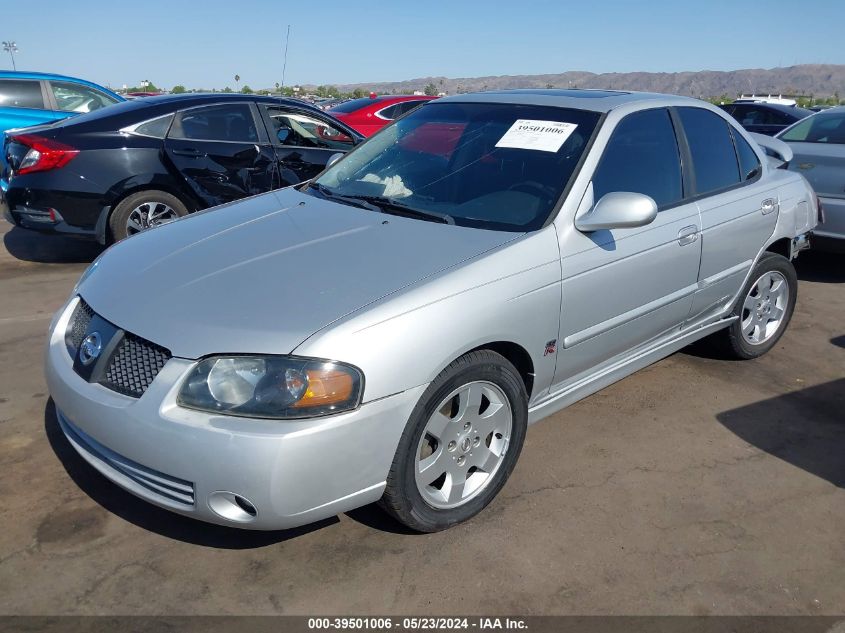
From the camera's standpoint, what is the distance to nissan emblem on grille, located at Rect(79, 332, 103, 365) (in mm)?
2645

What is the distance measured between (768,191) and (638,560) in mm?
2679

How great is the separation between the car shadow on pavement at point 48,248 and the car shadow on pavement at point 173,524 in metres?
4.04

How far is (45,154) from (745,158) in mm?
5241

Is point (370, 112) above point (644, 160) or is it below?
below

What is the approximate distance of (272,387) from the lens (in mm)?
2330

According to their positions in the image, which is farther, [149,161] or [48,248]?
[48,248]

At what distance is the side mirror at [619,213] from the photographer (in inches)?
119

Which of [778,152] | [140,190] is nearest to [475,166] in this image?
[778,152]

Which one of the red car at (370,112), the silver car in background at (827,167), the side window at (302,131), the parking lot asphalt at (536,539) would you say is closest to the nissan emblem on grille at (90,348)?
the parking lot asphalt at (536,539)

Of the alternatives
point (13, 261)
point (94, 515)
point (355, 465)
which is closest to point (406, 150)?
point (355, 465)

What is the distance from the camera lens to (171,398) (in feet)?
7.75

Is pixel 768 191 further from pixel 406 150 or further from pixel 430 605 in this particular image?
pixel 430 605

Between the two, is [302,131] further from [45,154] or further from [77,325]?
[77,325]

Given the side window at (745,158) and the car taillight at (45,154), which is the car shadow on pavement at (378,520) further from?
the car taillight at (45,154)
